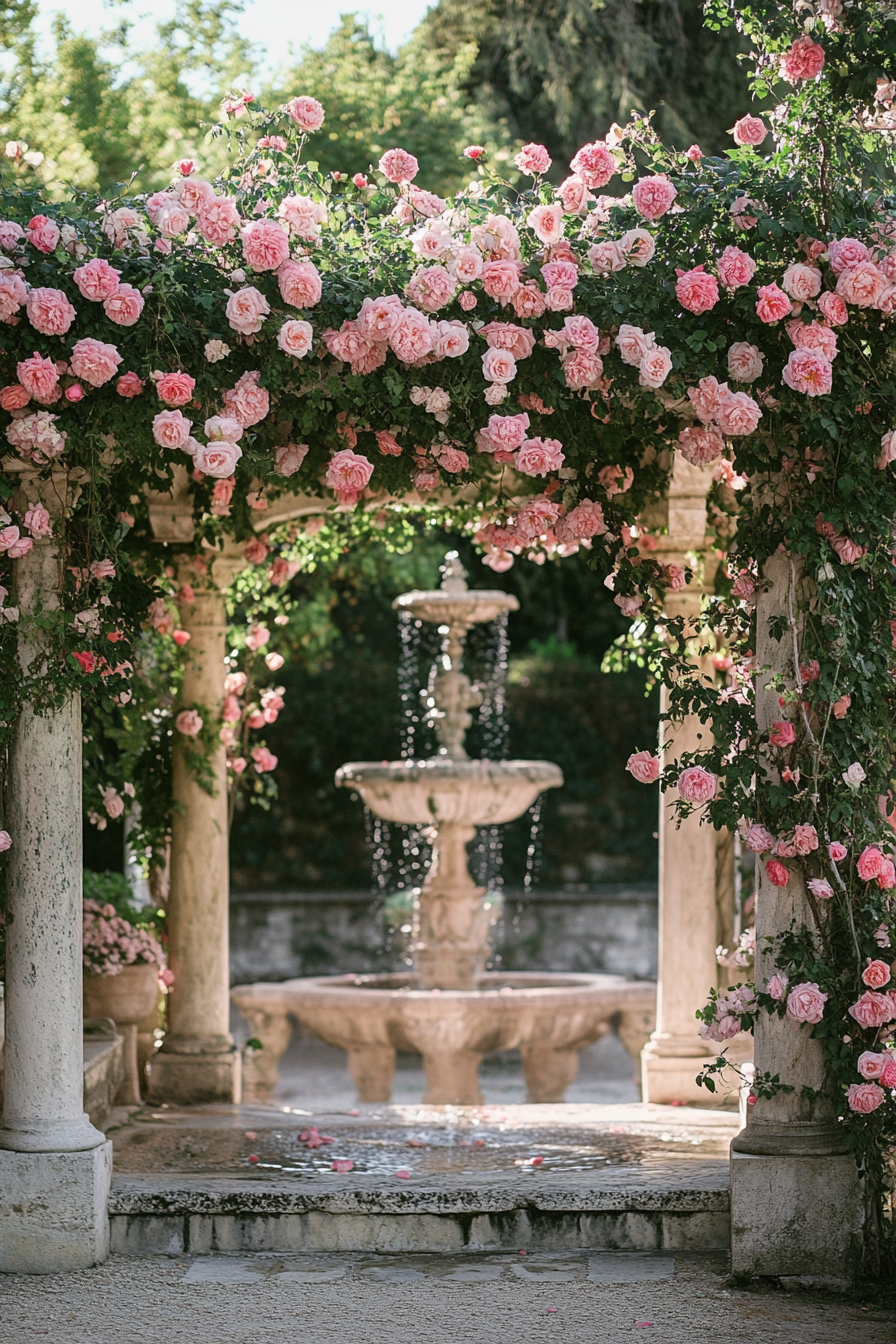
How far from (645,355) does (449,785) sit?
522 centimetres

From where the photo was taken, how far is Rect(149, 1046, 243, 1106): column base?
753 centimetres

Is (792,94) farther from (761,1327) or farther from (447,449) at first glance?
(761,1327)

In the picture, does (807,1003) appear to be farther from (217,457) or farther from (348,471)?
(217,457)

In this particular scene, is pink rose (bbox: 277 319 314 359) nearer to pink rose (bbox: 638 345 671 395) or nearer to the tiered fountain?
pink rose (bbox: 638 345 671 395)

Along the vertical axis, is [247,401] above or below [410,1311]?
above

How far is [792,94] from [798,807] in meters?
2.21

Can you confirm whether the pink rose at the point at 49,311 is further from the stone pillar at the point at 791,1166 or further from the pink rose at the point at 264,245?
the stone pillar at the point at 791,1166

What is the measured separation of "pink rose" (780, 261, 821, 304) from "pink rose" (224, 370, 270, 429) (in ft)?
5.25

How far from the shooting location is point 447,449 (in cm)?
512

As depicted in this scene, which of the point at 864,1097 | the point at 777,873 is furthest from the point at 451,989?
the point at 864,1097

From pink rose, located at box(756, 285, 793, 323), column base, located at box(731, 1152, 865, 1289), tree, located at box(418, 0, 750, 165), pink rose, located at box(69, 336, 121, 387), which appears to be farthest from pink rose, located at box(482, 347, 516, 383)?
tree, located at box(418, 0, 750, 165)

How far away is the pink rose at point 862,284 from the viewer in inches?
185

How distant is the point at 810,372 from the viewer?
475cm

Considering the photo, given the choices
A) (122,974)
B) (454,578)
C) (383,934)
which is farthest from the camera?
(383,934)
